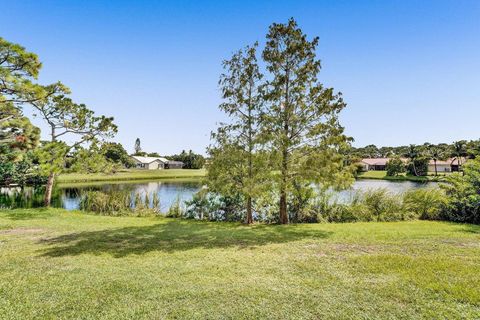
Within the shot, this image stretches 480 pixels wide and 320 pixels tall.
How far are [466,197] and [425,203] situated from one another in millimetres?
1562

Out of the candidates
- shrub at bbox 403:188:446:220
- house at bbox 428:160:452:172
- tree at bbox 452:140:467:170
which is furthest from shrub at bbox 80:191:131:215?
house at bbox 428:160:452:172

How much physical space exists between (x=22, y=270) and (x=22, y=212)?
32.1 ft

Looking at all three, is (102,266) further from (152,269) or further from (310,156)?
(310,156)

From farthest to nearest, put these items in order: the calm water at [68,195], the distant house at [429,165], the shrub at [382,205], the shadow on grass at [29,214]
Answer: the distant house at [429,165] < the calm water at [68,195] < the shrub at [382,205] < the shadow on grass at [29,214]

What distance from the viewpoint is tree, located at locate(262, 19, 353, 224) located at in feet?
32.7

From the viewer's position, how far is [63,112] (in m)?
14.9

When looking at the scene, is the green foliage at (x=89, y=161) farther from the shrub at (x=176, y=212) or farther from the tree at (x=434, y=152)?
the tree at (x=434, y=152)

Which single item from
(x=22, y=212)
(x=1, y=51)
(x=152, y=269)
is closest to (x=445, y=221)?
(x=152, y=269)

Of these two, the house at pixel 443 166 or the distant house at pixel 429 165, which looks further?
the house at pixel 443 166

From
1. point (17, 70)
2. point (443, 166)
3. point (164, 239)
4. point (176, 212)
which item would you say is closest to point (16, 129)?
point (17, 70)

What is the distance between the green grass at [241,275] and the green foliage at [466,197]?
8.80 ft

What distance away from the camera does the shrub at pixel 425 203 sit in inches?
477

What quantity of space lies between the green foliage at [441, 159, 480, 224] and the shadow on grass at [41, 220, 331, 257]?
6354 millimetres

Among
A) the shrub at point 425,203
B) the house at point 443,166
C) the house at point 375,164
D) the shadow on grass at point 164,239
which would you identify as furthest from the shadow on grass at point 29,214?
the house at point 443,166
